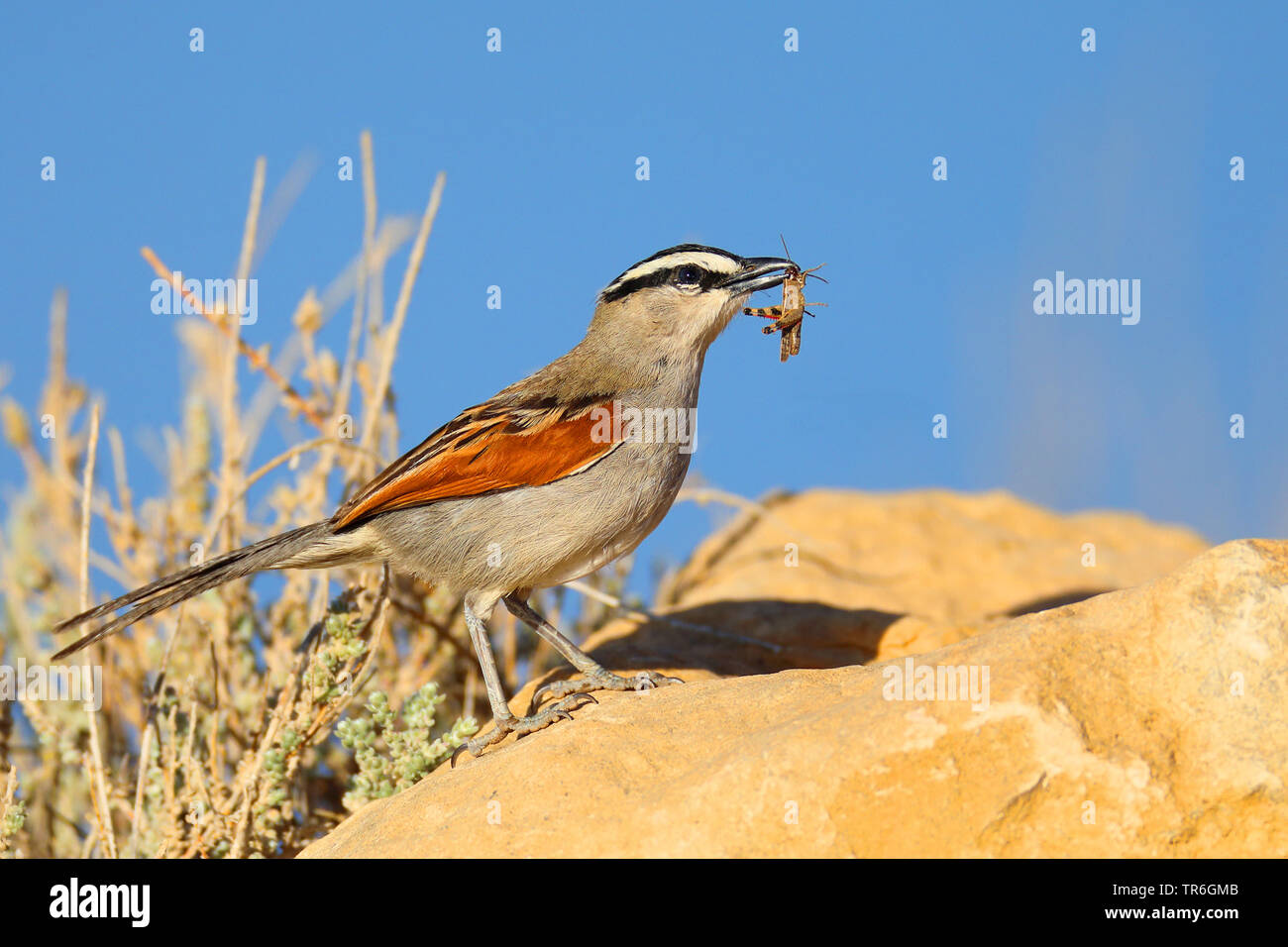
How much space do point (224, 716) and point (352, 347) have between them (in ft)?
Answer: 6.21

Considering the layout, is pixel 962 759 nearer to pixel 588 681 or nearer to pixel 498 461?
pixel 588 681

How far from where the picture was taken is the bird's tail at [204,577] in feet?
14.4

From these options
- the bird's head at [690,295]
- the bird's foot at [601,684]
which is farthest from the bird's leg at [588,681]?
the bird's head at [690,295]

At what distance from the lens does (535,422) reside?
4.82 metres

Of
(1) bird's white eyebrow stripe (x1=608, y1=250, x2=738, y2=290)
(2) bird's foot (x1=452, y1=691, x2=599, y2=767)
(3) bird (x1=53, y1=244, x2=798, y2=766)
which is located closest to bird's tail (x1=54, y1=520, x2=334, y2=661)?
(3) bird (x1=53, y1=244, x2=798, y2=766)

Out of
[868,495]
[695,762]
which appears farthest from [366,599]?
[868,495]

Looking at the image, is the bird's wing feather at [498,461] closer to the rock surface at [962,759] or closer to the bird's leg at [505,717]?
the bird's leg at [505,717]

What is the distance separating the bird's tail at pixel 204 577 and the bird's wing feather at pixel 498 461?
0.17 m

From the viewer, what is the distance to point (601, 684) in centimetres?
471

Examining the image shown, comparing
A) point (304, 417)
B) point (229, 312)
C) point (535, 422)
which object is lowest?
point (535, 422)

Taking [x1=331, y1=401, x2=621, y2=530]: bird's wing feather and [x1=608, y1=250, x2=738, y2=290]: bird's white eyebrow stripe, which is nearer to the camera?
[x1=331, y1=401, x2=621, y2=530]: bird's wing feather

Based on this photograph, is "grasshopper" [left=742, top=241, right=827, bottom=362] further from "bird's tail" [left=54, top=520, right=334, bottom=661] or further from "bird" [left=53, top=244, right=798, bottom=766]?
"bird's tail" [left=54, top=520, right=334, bottom=661]

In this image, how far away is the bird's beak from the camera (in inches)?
202
